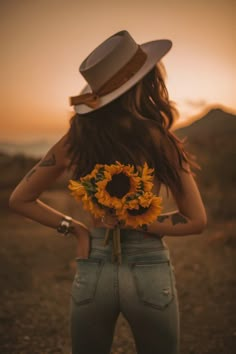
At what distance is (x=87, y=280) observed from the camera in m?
1.58

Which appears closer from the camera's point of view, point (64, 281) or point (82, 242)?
point (82, 242)

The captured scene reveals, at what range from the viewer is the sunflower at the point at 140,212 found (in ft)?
5.12

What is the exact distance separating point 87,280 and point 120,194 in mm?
335

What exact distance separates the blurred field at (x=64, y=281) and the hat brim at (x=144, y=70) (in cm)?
258

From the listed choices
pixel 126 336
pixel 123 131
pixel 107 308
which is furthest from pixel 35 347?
pixel 123 131

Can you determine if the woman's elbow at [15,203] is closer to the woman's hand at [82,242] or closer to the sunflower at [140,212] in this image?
the woman's hand at [82,242]

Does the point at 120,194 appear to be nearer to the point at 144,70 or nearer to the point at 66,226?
the point at 66,226

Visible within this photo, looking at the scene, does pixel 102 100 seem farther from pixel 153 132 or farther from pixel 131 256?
pixel 131 256

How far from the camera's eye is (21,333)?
384 centimetres

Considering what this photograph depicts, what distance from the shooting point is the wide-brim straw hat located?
5.51ft

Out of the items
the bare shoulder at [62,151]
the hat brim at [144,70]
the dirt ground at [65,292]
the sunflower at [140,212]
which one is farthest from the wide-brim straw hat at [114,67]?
the dirt ground at [65,292]

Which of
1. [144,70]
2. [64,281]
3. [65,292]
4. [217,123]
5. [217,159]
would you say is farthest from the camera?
[217,159]

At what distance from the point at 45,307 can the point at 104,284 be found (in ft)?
10.4

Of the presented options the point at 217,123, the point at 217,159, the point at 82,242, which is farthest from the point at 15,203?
the point at 217,159
